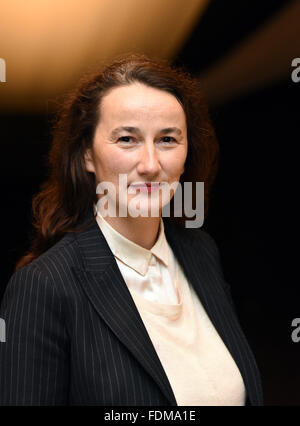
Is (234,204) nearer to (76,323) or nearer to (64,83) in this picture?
(64,83)

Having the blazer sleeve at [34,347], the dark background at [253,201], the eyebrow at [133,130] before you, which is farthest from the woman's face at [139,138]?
the dark background at [253,201]

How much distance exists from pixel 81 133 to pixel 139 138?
0.68 feet

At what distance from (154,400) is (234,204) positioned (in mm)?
1183

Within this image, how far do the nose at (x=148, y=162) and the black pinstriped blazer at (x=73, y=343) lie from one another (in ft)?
0.91

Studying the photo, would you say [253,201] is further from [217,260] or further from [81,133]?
[81,133]

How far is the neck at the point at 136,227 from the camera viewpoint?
1500 mm

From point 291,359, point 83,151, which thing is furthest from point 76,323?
point 291,359

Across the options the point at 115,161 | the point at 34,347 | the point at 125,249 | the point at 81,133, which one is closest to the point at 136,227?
the point at 125,249

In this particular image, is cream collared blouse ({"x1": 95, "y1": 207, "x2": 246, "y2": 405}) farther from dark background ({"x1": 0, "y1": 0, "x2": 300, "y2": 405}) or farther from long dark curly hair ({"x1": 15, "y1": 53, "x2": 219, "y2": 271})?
dark background ({"x1": 0, "y1": 0, "x2": 300, "y2": 405})

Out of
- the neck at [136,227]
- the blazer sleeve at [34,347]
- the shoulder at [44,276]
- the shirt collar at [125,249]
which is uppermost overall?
the neck at [136,227]

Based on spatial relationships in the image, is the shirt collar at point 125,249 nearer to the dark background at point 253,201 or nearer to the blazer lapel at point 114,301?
the blazer lapel at point 114,301

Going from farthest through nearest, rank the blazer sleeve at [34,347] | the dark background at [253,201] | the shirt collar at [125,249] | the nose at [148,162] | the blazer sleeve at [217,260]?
1. the dark background at [253,201]
2. the blazer sleeve at [217,260]
3. the shirt collar at [125,249]
4. the nose at [148,162]
5. the blazer sleeve at [34,347]

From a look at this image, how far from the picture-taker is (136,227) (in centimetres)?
151
